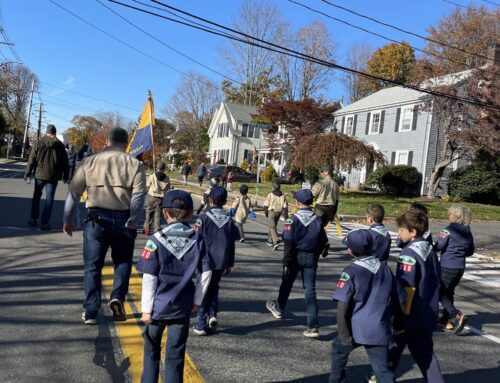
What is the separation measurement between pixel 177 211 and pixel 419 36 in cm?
1386

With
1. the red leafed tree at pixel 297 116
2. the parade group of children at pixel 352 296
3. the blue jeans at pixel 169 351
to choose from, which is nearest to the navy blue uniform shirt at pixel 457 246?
the parade group of children at pixel 352 296

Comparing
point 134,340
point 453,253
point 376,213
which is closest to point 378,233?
point 376,213

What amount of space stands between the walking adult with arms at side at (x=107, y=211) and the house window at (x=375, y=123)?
3205 cm

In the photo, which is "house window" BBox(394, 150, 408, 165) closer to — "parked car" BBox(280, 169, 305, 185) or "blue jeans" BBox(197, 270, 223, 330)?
"parked car" BBox(280, 169, 305, 185)

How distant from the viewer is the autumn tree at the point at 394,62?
57844 mm

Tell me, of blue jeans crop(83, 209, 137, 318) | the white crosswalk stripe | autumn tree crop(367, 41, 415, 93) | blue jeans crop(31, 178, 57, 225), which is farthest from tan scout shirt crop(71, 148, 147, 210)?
autumn tree crop(367, 41, 415, 93)

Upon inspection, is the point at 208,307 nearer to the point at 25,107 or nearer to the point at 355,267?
the point at 355,267

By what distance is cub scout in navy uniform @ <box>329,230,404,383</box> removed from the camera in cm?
344

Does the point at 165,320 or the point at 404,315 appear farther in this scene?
the point at 404,315

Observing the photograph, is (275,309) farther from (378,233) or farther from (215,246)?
(378,233)

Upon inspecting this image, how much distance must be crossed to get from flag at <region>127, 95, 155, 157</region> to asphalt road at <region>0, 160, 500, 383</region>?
5016 millimetres

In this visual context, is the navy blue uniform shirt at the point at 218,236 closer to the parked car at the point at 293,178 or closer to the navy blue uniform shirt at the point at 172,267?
the navy blue uniform shirt at the point at 172,267

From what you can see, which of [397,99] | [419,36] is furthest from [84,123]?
[419,36]

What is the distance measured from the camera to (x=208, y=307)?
507cm
